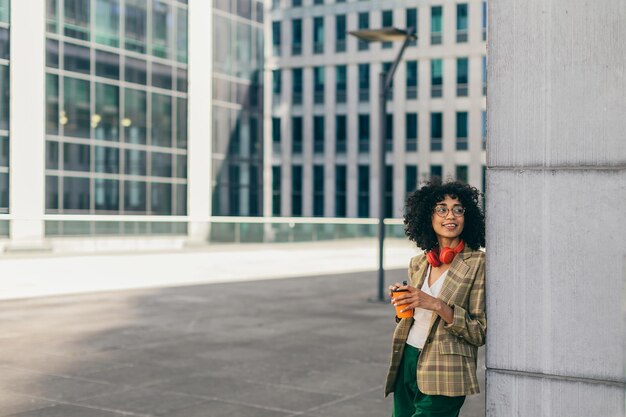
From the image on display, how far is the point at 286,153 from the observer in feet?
241

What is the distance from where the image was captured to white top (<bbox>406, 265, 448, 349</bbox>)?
4.15 metres

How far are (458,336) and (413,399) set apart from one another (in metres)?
0.46

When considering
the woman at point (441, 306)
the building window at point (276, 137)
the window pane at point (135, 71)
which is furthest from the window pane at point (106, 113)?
the building window at point (276, 137)

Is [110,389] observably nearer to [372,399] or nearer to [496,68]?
[372,399]

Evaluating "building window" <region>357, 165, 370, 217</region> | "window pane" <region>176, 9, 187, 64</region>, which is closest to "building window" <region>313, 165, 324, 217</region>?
"building window" <region>357, 165, 370, 217</region>

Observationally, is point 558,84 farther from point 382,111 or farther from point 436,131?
point 436,131

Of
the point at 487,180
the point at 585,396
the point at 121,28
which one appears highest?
the point at 121,28

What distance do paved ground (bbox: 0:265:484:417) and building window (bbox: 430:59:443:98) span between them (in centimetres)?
5353

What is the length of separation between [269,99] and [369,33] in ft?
196

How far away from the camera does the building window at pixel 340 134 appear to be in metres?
71.3

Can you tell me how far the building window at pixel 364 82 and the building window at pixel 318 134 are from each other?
3.82 m

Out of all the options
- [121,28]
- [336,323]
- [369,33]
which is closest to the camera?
[336,323]

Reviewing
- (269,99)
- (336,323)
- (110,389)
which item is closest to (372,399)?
(110,389)

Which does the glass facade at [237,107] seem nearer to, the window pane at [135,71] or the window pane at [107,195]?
the window pane at [135,71]
